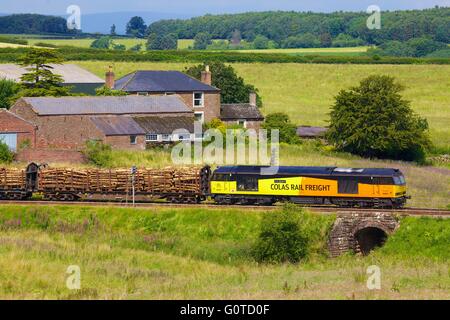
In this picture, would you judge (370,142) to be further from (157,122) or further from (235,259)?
(235,259)

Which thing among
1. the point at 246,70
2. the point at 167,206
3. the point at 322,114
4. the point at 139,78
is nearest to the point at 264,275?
the point at 167,206

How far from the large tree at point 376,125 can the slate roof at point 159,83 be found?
16.8 m

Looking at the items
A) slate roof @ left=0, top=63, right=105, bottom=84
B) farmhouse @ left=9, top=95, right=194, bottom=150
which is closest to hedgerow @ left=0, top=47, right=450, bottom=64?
slate roof @ left=0, top=63, right=105, bottom=84

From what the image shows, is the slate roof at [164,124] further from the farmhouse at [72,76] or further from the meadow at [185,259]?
the meadow at [185,259]

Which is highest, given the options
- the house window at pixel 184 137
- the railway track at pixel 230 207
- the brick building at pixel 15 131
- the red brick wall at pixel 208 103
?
the red brick wall at pixel 208 103

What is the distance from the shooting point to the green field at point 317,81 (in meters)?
119

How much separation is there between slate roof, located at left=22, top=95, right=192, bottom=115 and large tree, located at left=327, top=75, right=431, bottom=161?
1445cm

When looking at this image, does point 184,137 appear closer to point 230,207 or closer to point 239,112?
point 239,112

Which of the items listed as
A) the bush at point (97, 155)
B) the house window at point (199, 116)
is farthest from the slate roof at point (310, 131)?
the bush at point (97, 155)

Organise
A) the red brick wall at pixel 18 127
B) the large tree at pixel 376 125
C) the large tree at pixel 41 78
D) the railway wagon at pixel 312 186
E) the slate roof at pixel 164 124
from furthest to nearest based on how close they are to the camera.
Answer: the large tree at pixel 41 78 → the slate roof at pixel 164 124 → the large tree at pixel 376 125 → the red brick wall at pixel 18 127 → the railway wagon at pixel 312 186

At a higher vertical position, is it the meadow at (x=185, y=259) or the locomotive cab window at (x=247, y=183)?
the locomotive cab window at (x=247, y=183)

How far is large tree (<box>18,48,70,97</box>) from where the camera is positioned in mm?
88938
